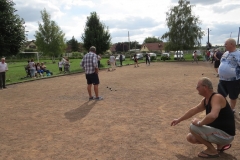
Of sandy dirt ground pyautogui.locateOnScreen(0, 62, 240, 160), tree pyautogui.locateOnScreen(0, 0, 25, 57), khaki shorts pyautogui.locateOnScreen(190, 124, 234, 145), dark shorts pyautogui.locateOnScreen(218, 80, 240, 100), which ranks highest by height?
tree pyautogui.locateOnScreen(0, 0, 25, 57)

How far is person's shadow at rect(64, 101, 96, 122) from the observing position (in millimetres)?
6152

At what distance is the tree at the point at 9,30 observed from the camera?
15859 millimetres

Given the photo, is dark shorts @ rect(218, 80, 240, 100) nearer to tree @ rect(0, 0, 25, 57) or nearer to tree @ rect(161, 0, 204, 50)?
tree @ rect(0, 0, 25, 57)

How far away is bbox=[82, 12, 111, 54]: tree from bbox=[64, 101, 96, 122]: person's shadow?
20217 mm

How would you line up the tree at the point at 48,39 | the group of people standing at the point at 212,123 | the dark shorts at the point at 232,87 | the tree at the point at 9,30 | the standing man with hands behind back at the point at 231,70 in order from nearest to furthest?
1. the group of people standing at the point at 212,123
2. the standing man with hands behind back at the point at 231,70
3. the dark shorts at the point at 232,87
4. the tree at the point at 9,30
5. the tree at the point at 48,39

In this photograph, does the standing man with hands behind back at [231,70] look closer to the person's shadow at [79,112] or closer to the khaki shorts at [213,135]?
the khaki shorts at [213,135]

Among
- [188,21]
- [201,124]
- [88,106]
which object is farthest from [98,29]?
[201,124]

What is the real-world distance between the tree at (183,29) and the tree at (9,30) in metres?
28.3

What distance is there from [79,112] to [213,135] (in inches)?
163

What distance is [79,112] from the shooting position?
22.0ft

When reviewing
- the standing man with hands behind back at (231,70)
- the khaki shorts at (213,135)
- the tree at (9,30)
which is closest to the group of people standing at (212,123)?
the khaki shorts at (213,135)

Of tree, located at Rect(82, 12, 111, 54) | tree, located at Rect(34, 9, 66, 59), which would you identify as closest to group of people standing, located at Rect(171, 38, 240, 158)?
tree, located at Rect(82, 12, 111, 54)

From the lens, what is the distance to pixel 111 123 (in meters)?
5.52

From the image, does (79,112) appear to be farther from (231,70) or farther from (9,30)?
(9,30)
